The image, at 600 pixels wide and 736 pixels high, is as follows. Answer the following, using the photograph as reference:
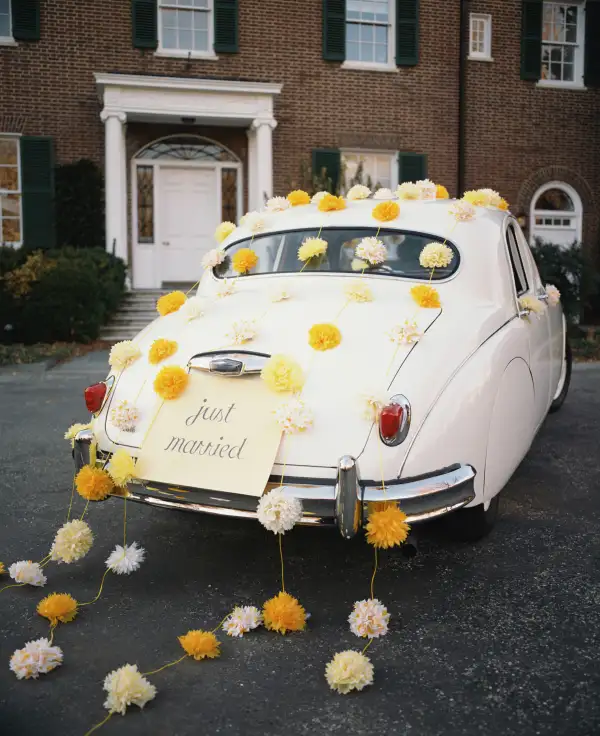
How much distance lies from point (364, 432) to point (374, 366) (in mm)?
336

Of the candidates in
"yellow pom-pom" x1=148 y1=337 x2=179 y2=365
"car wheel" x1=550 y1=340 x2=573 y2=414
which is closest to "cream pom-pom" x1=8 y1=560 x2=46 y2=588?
"yellow pom-pom" x1=148 y1=337 x2=179 y2=365

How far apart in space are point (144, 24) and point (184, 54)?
94 cm

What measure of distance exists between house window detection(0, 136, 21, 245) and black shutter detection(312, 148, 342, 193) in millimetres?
6002

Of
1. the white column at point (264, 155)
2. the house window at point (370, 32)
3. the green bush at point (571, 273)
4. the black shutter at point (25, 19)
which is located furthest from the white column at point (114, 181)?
the green bush at point (571, 273)

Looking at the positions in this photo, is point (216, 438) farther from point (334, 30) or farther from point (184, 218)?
point (334, 30)

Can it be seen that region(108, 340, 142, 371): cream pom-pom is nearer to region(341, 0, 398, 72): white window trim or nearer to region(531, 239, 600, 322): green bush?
region(531, 239, 600, 322): green bush

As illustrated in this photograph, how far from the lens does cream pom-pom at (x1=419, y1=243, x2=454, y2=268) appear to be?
12.9ft

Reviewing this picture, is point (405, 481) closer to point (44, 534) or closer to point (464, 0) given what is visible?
point (44, 534)

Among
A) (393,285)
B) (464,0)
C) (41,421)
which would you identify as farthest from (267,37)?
(393,285)

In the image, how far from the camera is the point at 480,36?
16906 mm

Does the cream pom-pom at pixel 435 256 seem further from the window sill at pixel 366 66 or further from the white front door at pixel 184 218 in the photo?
the window sill at pixel 366 66

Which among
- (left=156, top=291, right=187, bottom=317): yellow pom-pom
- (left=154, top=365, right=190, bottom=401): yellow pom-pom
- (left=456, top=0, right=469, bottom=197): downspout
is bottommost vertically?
(left=154, top=365, right=190, bottom=401): yellow pom-pom

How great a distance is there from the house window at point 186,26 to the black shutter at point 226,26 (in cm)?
21

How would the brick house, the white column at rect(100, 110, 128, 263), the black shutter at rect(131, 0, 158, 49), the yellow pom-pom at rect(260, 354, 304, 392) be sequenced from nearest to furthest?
the yellow pom-pom at rect(260, 354, 304, 392) → the white column at rect(100, 110, 128, 263) → the brick house → the black shutter at rect(131, 0, 158, 49)
